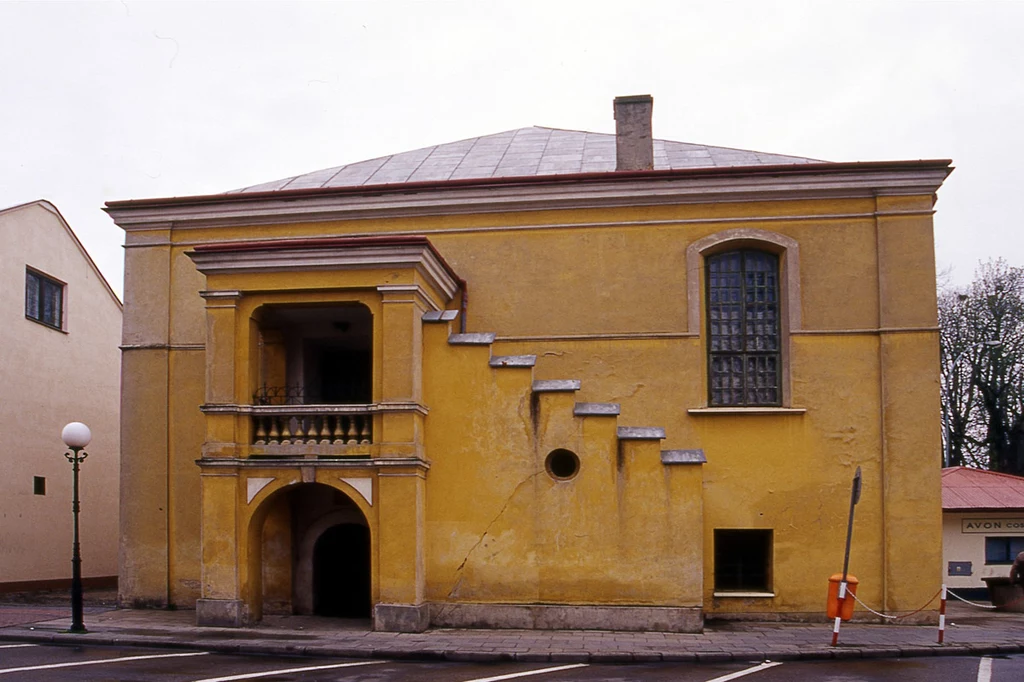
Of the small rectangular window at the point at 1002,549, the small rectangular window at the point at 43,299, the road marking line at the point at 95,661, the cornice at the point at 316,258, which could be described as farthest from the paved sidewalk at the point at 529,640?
the small rectangular window at the point at 43,299

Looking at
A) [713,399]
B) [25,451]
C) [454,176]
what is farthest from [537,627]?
[25,451]

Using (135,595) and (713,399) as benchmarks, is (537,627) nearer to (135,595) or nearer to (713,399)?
(713,399)

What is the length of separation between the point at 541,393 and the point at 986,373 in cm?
2815

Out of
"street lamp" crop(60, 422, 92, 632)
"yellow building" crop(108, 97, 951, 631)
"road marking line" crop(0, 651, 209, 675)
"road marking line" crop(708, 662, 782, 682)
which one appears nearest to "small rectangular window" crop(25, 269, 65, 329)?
"yellow building" crop(108, 97, 951, 631)

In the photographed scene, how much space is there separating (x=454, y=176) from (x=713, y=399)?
21.8 feet

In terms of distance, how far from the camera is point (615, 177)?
1880 cm

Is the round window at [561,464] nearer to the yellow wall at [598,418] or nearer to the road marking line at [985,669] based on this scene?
the yellow wall at [598,418]

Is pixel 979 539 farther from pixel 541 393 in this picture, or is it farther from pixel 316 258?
pixel 316 258

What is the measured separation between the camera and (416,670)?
44.0ft

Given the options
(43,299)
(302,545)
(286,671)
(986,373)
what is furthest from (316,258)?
(986,373)

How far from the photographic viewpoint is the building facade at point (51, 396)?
23.6m

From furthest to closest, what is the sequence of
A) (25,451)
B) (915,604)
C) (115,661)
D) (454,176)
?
(25,451) < (454,176) < (915,604) < (115,661)

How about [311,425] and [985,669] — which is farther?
[311,425]

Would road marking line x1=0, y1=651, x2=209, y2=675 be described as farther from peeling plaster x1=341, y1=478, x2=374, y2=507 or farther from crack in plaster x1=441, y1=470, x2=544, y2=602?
crack in plaster x1=441, y1=470, x2=544, y2=602
